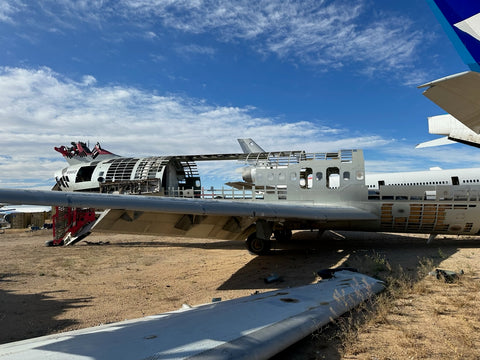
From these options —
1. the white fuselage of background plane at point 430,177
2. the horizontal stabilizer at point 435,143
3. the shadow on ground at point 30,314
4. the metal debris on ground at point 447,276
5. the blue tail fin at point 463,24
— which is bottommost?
the shadow on ground at point 30,314

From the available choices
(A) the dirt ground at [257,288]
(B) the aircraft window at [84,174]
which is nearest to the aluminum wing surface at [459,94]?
(A) the dirt ground at [257,288]

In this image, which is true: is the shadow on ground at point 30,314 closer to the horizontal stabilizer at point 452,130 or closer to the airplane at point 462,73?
the airplane at point 462,73

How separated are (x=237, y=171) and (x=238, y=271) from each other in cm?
765

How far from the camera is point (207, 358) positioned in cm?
305

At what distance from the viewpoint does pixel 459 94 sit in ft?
20.1

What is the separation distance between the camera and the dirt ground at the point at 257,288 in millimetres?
4254

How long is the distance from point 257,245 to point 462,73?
9.11 meters

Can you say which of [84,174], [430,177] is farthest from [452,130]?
[84,174]

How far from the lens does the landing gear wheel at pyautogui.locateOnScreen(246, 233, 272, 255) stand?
493 inches

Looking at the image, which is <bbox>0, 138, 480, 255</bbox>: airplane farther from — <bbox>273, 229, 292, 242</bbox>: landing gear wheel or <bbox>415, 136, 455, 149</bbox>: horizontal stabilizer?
<bbox>415, 136, 455, 149</bbox>: horizontal stabilizer

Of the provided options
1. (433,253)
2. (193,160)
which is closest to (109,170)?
(193,160)

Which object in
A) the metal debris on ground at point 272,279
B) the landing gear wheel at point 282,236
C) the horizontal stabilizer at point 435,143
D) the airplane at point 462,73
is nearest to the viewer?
the airplane at point 462,73

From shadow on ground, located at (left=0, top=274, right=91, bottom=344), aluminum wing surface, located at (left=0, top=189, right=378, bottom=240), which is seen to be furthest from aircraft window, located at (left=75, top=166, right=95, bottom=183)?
aluminum wing surface, located at (left=0, top=189, right=378, bottom=240)

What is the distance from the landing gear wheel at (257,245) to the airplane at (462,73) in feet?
25.6
